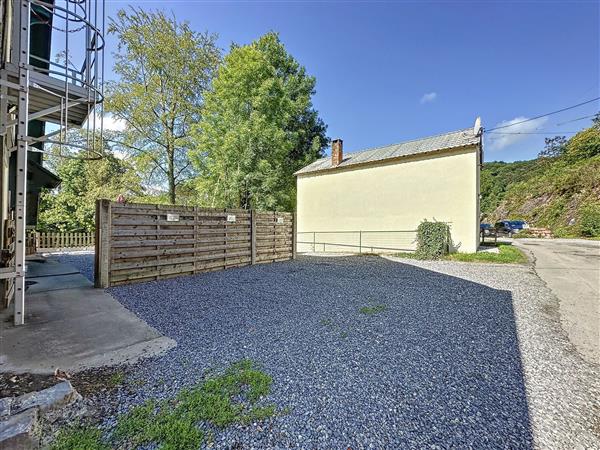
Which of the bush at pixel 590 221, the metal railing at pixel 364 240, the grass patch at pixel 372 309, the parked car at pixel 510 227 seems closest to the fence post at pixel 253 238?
the grass patch at pixel 372 309

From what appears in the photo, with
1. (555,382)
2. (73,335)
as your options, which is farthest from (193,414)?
(555,382)

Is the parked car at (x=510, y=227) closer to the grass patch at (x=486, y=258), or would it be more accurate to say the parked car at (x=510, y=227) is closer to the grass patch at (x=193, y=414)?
the grass patch at (x=486, y=258)

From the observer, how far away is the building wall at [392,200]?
1101 cm

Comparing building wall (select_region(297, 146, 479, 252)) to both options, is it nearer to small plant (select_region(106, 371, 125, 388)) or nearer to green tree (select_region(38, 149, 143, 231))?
green tree (select_region(38, 149, 143, 231))

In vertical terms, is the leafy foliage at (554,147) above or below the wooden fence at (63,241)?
above

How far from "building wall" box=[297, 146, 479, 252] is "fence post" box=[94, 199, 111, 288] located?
11097 mm

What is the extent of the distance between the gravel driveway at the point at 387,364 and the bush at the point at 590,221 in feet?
69.4

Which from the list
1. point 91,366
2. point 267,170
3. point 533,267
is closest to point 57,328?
point 91,366

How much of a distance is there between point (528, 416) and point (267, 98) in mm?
16907

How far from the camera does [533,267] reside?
8609 mm

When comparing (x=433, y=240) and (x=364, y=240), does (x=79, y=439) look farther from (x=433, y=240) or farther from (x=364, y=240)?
(x=364, y=240)

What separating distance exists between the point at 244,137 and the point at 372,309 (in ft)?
42.2

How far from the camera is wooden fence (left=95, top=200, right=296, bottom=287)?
5.32 meters

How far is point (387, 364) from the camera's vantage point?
8.44 feet
